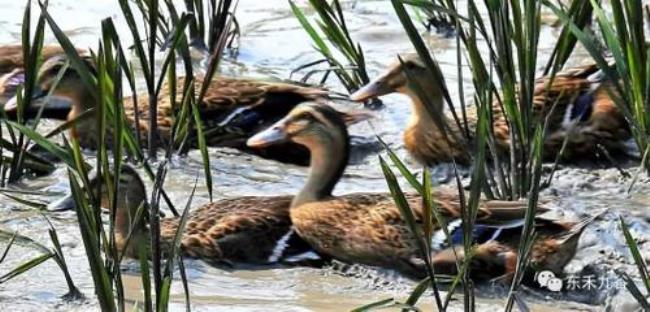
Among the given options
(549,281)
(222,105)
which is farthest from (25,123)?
(549,281)

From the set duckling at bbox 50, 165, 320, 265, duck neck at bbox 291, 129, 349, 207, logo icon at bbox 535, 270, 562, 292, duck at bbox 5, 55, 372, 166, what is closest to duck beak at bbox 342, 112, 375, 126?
duck at bbox 5, 55, 372, 166

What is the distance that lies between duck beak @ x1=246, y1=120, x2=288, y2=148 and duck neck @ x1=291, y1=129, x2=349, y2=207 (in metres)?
0.19

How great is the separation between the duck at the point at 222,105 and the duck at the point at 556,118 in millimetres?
225

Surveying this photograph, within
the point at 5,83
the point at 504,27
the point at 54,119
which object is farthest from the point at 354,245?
the point at 5,83

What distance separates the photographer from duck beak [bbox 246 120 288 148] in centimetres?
671

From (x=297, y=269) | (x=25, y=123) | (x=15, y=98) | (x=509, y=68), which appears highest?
(x=509, y=68)

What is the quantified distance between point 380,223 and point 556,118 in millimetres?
1359

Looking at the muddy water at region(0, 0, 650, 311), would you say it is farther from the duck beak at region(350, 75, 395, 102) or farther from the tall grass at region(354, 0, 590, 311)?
the tall grass at region(354, 0, 590, 311)

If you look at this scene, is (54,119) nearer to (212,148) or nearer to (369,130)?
(212,148)

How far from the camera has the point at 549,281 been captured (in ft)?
17.8

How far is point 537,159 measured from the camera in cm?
470

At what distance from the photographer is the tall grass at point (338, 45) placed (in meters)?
6.52

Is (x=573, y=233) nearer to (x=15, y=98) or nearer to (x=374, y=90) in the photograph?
(x=374, y=90)

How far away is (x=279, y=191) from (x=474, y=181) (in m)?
2.45
